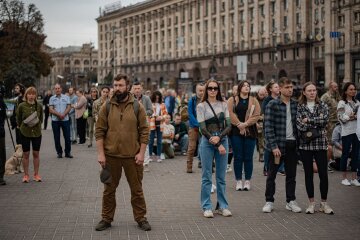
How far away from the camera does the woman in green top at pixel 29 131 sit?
39.4ft

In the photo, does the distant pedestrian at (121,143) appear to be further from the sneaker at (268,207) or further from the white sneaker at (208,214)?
the sneaker at (268,207)

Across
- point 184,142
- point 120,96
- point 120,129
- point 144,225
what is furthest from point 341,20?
point 144,225

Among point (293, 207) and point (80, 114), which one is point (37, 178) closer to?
point (293, 207)

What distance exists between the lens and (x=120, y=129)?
25.3 feet

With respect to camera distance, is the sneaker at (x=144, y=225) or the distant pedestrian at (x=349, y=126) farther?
the distant pedestrian at (x=349, y=126)

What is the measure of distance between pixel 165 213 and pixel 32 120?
468cm

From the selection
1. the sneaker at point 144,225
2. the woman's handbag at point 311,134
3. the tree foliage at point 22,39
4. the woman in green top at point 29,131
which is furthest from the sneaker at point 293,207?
the tree foliage at point 22,39

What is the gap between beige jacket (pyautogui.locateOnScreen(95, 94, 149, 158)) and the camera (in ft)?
25.3

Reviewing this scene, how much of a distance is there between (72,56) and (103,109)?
179444 mm

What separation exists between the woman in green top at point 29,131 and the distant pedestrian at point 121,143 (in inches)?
185

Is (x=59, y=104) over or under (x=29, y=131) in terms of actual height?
over

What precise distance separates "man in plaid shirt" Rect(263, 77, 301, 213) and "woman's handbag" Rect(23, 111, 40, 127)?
550 centimetres

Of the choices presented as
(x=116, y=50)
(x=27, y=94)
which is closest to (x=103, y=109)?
(x=27, y=94)

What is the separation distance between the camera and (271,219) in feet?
27.7
